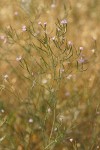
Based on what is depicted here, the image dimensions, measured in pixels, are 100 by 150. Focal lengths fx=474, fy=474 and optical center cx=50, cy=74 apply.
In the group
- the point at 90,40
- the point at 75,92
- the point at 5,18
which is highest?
the point at 5,18

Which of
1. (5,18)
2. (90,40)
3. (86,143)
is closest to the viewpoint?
(86,143)

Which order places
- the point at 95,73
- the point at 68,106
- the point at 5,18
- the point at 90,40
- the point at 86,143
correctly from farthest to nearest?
the point at 5,18 < the point at 90,40 < the point at 95,73 < the point at 68,106 < the point at 86,143

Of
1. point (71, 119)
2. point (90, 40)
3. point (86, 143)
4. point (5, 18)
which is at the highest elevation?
point (5, 18)

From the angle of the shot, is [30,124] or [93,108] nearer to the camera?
[30,124]

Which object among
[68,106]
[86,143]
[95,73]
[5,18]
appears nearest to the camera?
[86,143]

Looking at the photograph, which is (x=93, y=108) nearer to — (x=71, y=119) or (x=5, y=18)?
(x=71, y=119)

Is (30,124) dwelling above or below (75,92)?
below

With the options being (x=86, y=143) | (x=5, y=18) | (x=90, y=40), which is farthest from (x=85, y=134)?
(x=5, y=18)

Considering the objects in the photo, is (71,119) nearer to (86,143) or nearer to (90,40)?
(86,143)

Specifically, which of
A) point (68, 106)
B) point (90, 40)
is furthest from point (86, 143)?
point (90, 40)
